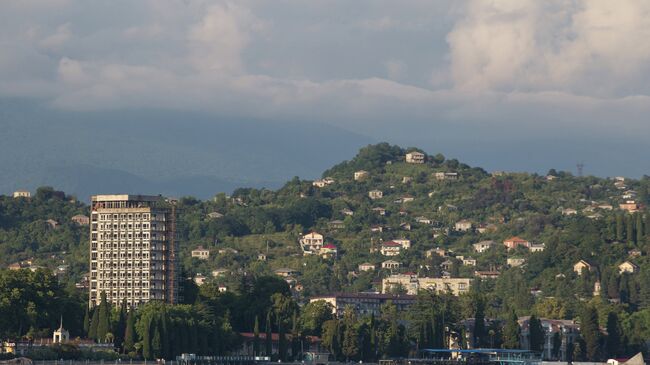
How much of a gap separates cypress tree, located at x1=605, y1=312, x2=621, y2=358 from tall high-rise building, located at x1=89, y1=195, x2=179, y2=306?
5043 cm

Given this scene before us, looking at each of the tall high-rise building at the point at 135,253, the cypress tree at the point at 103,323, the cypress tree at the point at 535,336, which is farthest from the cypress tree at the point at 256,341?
the cypress tree at the point at 535,336

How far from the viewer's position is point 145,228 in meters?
176

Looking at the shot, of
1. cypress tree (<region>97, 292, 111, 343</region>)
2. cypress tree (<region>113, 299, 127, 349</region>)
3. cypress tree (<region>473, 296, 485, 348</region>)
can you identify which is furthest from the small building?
cypress tree (<region>473, 296, 485, 348</region>)

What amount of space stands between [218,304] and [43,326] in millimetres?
24018

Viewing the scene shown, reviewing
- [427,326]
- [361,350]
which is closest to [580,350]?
[427,326]

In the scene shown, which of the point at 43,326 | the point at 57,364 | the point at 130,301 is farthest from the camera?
the point at 130,301

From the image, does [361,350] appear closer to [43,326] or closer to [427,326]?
[427,326]

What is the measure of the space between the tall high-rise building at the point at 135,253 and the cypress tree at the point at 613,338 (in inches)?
1986

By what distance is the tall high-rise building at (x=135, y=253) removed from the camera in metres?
175

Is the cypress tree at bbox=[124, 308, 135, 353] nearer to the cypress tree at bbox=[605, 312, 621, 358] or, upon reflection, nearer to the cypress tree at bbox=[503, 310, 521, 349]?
the cypress tree at bbox=[503, 310, 521, 349]

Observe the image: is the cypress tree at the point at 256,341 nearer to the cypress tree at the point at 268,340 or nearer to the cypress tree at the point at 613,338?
the cypress tree at the point at 268,340

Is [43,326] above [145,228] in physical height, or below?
below

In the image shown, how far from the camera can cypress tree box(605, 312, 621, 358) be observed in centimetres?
19412

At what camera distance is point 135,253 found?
577 ft
